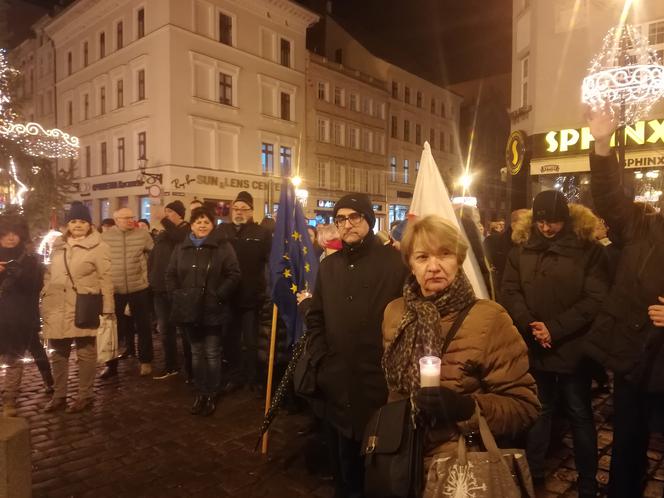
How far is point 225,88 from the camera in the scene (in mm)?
27203

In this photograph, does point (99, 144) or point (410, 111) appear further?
point (410, 111)

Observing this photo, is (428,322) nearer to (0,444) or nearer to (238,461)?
(0,444)

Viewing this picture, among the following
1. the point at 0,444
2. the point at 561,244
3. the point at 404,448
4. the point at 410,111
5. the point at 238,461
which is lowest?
the point at 238,461

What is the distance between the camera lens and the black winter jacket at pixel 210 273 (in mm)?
5129

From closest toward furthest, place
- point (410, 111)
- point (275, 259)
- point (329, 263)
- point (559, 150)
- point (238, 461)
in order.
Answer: point (329, 263) < point (238, 461) < point (275, 259) < point (559, 150) < point (410, 111)

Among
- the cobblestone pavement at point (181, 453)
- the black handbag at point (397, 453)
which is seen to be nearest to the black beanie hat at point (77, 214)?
the cobblestone pavement at point (181, 453)

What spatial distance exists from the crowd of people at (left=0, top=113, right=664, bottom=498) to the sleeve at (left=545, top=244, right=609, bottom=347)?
0.04 feet

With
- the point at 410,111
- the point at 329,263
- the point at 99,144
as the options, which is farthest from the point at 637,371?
the point at 410,111

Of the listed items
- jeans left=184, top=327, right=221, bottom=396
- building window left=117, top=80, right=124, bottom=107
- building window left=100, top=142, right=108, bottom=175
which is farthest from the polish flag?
building window left=100, top=142, right=108, bottom=175

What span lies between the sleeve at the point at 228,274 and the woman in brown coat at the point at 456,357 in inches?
131

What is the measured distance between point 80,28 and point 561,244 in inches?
1347

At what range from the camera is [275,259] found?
4625mm

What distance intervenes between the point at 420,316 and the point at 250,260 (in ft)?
14.0

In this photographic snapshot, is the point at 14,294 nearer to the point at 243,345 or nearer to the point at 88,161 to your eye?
the point at 243,345
